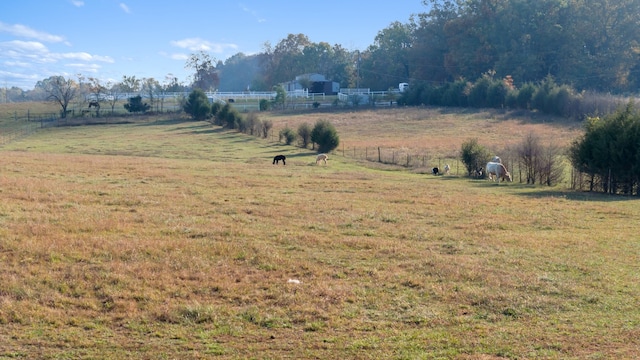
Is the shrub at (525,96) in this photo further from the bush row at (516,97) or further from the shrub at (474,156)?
the shrub at (474,156)

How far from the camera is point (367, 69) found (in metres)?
130

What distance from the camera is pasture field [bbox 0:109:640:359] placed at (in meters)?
7.14

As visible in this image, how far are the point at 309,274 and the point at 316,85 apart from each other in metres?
116

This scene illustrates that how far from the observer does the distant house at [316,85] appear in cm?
12256

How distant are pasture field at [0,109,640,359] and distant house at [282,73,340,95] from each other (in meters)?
102

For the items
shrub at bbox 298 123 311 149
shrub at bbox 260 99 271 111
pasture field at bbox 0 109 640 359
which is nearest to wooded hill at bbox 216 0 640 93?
shrub at bbox 260 99 271 111

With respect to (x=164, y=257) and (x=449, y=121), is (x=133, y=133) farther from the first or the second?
(x=164, y=257)

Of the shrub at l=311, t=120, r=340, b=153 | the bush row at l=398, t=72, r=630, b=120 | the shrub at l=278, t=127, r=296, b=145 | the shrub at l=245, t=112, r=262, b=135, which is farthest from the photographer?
the bush row at l=398, t=72, r=630, b=120

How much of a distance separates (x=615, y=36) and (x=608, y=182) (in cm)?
8060

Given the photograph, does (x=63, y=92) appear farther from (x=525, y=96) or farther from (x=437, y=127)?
(x=525, y=96)

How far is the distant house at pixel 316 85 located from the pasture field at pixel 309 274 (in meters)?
102

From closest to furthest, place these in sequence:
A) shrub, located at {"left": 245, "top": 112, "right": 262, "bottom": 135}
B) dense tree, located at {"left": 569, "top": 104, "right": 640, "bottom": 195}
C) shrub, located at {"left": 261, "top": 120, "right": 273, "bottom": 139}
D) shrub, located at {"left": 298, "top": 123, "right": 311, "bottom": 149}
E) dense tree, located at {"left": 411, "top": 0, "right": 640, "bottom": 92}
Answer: dense tree, located at {"left": 569, "top": 104, "right": 640, "bottom": 195}, shrub, located at {"left": 298, "top": 123, "right": 311, "bottom": 149}, shrub, located at {"left": 261, "top": 120, "right": 273, "bottom": 139}, shrub, located at {"left": 245, "top": 112, "right": 262, "bottom": 135}, dense tree, located at {"left": 411, "top": 0, "right": 640, "bottom": 92}

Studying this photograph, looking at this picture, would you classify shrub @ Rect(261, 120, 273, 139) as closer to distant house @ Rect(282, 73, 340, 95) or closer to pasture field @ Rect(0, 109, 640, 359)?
pasture field @ Rect(0, 109, 640, 359)

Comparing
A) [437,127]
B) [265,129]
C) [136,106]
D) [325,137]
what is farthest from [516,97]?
[136,106]
